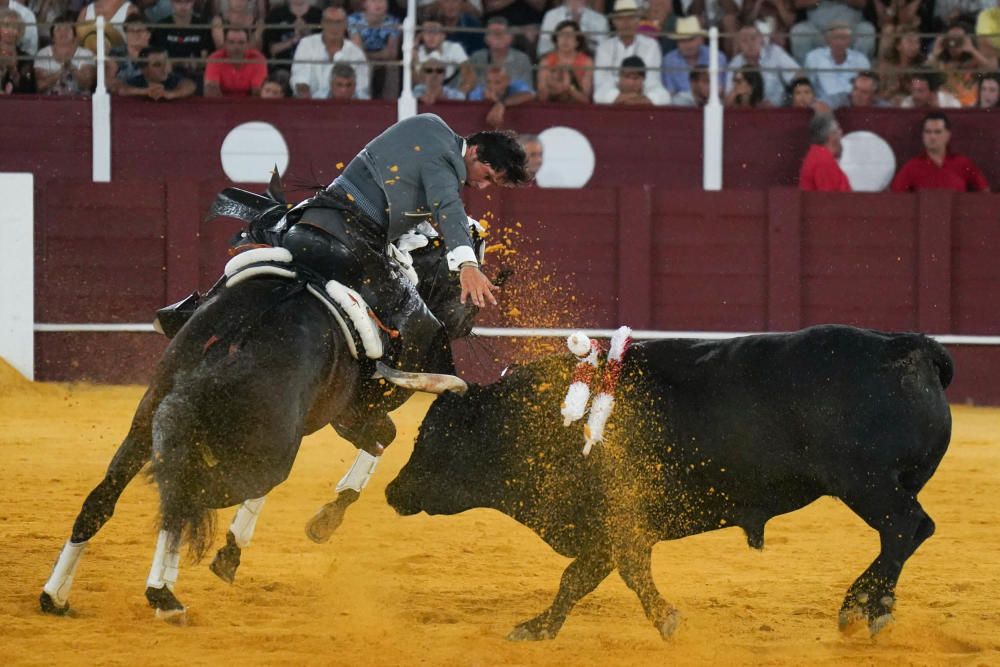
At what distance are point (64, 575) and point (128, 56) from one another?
607 cm

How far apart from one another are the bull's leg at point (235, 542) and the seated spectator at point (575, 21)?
575 centimetres

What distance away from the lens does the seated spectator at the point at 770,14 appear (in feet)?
32.3

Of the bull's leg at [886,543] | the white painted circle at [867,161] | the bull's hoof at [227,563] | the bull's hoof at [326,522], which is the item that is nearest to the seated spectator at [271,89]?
the white painted circle at [867,161]

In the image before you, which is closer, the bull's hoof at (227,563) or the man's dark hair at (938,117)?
the bull's hoof at (227,563)

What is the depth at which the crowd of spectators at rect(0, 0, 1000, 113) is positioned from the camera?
9.38 metres

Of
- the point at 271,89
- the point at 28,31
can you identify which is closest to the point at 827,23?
the point at 271,89

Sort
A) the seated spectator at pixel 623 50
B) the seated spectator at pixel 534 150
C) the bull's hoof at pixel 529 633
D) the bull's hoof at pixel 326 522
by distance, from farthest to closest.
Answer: the seated spectator at pixel 623 50
the seated spectator at pixel 534 150
the bull's hoof at pixel 326 522
the bull's hoof at pixel 529 633

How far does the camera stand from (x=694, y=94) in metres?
9.75

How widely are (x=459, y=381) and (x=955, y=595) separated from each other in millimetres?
1533

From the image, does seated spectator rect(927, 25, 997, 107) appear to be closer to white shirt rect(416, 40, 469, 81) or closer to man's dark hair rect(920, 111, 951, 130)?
man's dark hair rect(920, 111, 951, 130)

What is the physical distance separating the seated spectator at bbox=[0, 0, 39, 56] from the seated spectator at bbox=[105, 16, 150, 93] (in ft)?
1.49

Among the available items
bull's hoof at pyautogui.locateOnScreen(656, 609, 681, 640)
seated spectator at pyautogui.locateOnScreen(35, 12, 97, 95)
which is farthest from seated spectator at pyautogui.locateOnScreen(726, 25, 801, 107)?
bull's hoof at pyautogui.locateOnScreen(656, 609, 681, 640)

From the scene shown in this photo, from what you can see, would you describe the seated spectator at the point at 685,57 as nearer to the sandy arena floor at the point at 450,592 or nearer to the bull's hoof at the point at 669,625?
the sandy arena floor at the point at 450,592

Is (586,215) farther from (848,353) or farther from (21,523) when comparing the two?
(848,353)
